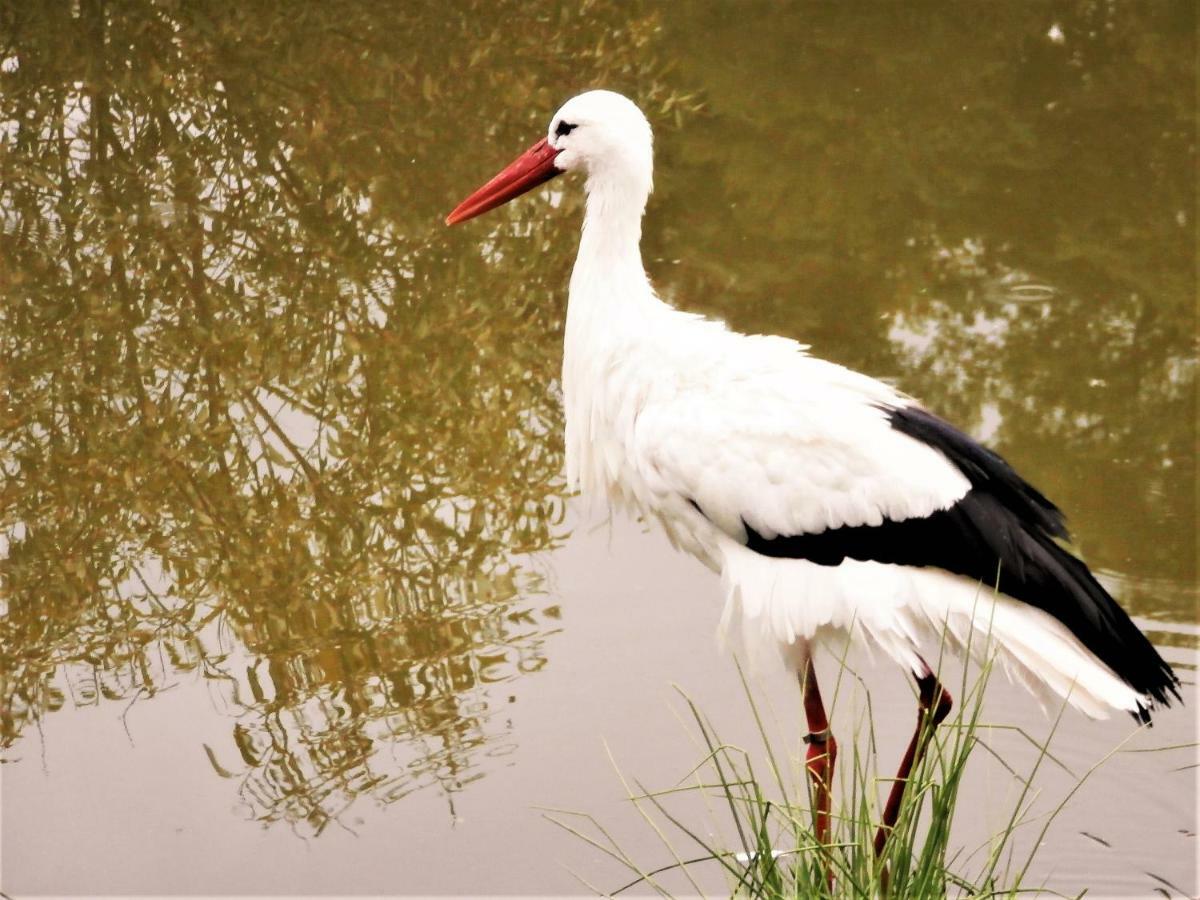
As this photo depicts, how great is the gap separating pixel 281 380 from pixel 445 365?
21.2 inches

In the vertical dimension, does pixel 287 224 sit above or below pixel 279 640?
above

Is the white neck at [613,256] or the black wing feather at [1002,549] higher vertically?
the white neck at [613,256]

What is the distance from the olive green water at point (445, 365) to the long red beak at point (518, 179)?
1026 millimetres

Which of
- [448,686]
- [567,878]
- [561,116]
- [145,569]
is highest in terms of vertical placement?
[561,116]

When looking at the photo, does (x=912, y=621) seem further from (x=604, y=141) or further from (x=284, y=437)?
(x=284, y=437)

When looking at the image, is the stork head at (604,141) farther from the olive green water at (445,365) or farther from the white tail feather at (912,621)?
the olive green water at (445,365)

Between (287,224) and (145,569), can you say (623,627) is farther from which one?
(287,224)

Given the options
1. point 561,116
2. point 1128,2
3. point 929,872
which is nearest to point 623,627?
point 561,116

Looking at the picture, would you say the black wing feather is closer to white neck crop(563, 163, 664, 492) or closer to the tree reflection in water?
white neck crop(563, 163, 664, 492)

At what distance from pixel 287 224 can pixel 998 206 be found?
2.82 metres

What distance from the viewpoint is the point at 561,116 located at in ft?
11.7

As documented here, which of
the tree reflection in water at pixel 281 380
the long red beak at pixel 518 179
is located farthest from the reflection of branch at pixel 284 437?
the long red beak at pixel 518 179

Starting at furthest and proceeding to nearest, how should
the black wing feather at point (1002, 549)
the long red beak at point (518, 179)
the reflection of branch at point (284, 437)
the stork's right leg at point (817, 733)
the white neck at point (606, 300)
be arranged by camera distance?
the reflection of branch at point (284, 437)
the long red beak at point (518, 179)
the white neck at point (606, 300)
the stork's right leg at point (817, 733)
the black wing feather at point (1002, 549)

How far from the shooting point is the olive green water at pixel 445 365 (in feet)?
11.5
